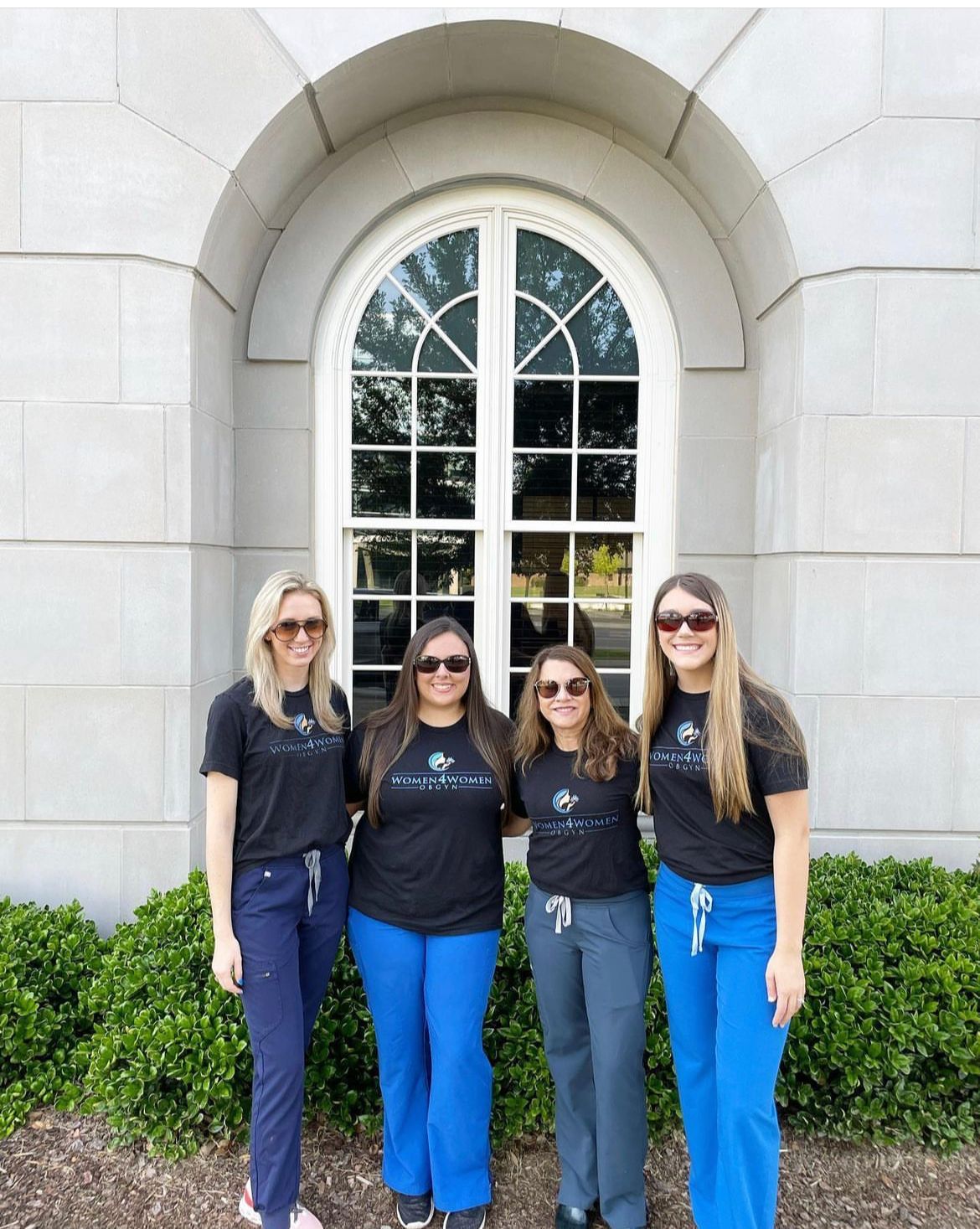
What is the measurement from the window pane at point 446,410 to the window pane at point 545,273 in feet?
2.23

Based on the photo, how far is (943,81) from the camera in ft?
13.6

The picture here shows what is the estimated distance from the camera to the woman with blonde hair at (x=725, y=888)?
7.73 feet

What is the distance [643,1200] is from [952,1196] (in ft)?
4.17

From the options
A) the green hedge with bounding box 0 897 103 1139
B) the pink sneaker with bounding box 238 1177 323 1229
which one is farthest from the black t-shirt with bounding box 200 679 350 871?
the green hedge with bounding box 0 897 103 1139

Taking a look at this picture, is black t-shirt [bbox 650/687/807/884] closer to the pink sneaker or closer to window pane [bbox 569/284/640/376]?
the pink sneaker

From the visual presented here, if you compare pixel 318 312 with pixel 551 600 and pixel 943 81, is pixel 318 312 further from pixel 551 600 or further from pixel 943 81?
pixel 943 81

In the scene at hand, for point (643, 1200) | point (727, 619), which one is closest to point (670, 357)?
point (727, 619)

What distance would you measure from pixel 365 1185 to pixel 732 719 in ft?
7.41

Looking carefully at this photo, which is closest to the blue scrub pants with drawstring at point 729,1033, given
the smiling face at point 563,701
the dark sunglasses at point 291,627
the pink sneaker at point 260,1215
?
the smiling face at point 563,701

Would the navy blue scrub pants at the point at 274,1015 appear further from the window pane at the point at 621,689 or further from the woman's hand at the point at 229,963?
the window pane at the point at 621,689

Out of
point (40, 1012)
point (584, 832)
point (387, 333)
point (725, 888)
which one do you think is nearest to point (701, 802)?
point (725, 888)

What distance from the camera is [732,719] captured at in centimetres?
238

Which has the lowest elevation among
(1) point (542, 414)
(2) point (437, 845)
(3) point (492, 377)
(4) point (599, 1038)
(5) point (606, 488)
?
(4) point (599, 1038)

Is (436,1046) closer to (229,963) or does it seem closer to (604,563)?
(229,963)
